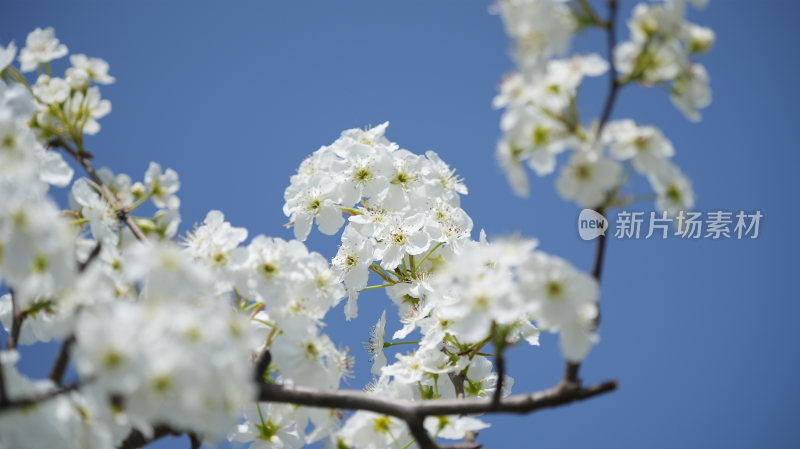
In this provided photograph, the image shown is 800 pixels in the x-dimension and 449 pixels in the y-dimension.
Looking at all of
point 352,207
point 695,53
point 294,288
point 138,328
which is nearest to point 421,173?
point 352,207

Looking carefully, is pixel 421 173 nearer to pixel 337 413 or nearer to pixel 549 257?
pixel 337 413

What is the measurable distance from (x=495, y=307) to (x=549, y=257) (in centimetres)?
17

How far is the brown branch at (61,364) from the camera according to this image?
5.11 ft

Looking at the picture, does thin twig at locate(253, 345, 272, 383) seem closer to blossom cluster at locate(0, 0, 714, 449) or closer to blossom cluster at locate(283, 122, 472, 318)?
blossom cluster at locate(0, 0, 714, 449)

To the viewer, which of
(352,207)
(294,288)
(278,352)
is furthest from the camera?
(352,207)

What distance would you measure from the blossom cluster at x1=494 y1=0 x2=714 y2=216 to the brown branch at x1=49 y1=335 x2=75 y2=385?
116cm

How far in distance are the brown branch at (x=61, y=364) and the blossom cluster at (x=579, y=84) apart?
1.16m

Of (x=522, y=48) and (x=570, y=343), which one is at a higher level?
(x=522, y=48)

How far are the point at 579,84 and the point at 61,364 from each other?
1435 mm

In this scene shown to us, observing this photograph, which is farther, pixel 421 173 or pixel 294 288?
pixel 421 173

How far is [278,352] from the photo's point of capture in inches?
73.5

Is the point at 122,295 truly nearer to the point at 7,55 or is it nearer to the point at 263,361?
the point at 263,361

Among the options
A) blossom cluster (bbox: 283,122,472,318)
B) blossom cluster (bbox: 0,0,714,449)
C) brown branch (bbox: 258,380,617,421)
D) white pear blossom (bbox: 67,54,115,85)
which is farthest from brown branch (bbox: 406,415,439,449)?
white pear blossom (bbox: 67,54,115,85)

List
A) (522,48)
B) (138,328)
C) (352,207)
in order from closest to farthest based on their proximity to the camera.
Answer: (138,328), (522,48), (352,207)
